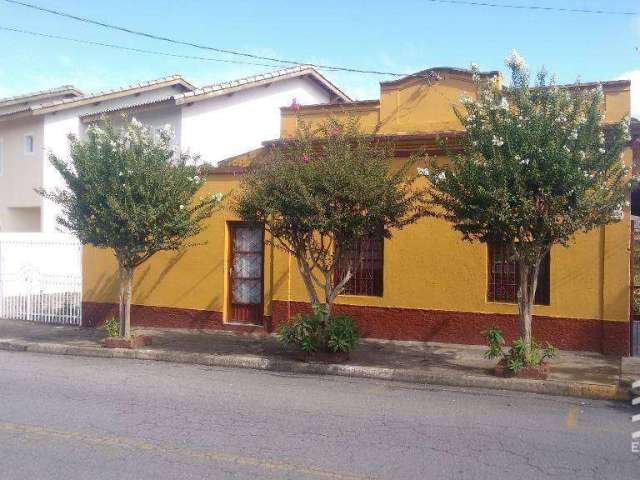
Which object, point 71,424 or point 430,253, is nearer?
point 71,424

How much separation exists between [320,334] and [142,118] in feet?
37.7

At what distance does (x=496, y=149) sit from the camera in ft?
27.2

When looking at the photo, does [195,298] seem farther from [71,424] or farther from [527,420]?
[527,420]

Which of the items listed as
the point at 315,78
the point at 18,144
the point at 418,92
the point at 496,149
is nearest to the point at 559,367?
the point at 496,149

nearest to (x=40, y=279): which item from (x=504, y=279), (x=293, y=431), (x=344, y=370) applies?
(x=344, y=370)

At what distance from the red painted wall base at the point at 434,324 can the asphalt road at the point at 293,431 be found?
9.40ft

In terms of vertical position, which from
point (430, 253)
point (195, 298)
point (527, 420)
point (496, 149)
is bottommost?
point (527, 420)

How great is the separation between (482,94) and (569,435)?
A: 4.64 meters

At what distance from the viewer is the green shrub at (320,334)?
1003 cm

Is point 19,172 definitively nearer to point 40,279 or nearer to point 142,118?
point 142,118

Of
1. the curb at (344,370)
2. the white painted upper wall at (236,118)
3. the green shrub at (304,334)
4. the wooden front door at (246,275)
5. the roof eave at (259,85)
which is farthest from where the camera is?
the white painted upper wall at (236,118)

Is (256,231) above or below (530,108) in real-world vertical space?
below

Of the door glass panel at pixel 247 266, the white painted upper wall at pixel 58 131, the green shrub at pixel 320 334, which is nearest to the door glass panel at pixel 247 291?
the door glass panel at pixel 247 266

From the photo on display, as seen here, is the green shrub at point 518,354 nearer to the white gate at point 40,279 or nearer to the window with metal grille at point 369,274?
the window with metal grille at point 369,274
